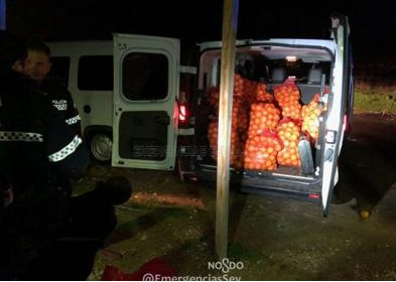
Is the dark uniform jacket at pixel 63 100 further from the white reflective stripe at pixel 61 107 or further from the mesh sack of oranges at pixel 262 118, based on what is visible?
the mesh sack of oranges at pixel 262 118

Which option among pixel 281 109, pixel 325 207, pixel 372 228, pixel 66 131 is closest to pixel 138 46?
pixel 281 109

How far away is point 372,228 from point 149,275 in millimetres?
3651

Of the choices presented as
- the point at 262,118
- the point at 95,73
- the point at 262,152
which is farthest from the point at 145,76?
the point at 262,152

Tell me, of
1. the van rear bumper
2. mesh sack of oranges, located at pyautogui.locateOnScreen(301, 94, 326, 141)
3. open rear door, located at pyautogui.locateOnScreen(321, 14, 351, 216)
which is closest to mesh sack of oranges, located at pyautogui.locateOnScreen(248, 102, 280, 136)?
mesh sack of oranges, located at pyautogui.locateOnScreen(301, 94, 326, 141)

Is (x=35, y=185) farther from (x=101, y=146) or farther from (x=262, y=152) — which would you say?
(x=101, y=146)

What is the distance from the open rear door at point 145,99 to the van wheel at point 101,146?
3.55 feet

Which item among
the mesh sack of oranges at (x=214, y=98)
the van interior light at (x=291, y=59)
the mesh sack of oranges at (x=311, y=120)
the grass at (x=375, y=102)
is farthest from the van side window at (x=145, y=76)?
the grass at (x=375, y=102)

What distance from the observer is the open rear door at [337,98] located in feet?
14.6

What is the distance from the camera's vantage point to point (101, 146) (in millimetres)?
7910

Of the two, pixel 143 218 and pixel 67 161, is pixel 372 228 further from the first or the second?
pixel 67 161

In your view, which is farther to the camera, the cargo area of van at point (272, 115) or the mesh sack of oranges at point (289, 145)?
the mesh sack of oranges at point (289, 145)

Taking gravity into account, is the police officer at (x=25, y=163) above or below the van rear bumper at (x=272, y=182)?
above

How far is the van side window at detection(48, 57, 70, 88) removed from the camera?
7969 millimetres

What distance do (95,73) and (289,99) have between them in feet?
11.0
